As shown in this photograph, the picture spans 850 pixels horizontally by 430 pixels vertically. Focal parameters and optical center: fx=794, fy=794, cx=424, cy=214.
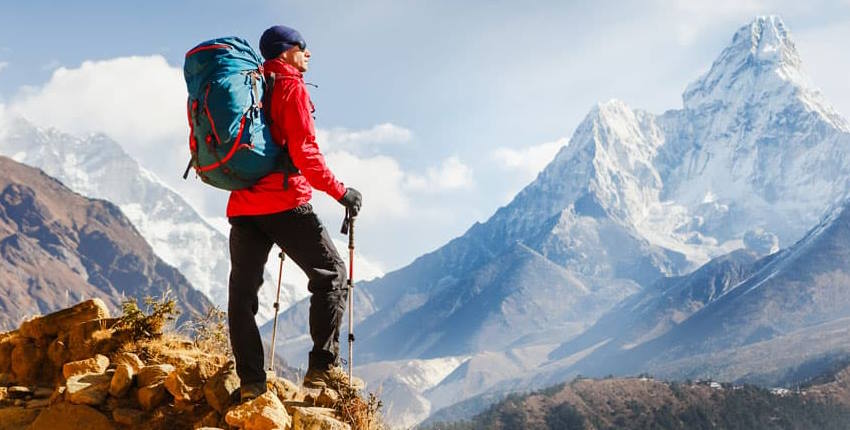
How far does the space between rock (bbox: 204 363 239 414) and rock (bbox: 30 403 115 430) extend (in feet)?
3.37

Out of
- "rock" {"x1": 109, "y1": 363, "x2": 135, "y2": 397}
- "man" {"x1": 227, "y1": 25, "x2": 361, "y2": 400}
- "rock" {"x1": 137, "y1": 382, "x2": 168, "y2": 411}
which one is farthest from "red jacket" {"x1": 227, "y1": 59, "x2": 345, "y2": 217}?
"rock" {"x1": 109, "y1": 363, "x2": 135, "y2": 397}

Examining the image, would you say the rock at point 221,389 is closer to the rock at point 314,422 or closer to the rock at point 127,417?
the rock at point 127,417

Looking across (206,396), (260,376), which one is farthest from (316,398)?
(206,396)

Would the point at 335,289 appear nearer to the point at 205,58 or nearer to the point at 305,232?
the point at 305,232

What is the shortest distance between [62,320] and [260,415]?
456cm

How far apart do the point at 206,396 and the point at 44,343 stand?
3464 mm

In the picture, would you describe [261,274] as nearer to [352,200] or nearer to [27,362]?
[352,200]

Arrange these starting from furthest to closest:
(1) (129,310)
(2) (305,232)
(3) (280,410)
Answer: (1) (129,310) < (2) (305,232) < (3) (280,410)

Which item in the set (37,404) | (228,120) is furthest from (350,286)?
(37,404)

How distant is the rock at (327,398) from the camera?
7.73 m

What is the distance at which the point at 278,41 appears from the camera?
7.98 meters

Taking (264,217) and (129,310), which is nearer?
(264,217)

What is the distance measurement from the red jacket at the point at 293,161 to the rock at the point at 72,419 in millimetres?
2455

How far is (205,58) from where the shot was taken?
739 cm
